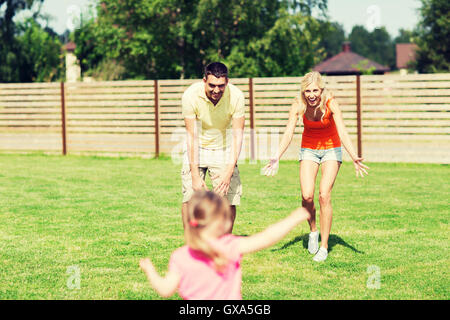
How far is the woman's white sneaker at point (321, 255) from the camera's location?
6118 mm

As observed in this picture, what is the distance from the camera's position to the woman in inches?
241

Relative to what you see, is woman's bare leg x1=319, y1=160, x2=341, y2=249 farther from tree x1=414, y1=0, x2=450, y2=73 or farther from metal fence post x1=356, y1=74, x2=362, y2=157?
tree x1=414, y1=0, x2=450, y2=73

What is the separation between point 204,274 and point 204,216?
356 mm

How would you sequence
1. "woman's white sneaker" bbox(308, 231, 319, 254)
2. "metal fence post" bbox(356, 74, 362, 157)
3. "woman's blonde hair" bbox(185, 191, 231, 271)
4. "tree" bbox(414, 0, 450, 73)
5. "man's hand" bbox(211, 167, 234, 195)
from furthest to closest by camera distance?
"tree" bbox(414, 0, 450, 73) < "metal fence post" bbox(356, 74, 362, 157) < "woman's white sneaker" bbox(308, 231, 319, 254) < "man's hand" bbox(211, 167, 234, 195) < "woman's blonde hair" bbox(185, 191, 231, 271)

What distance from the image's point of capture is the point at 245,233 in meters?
7.43

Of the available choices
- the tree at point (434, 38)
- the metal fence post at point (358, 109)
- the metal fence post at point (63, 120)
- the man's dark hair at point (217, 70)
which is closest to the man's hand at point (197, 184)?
the man's dark hair at point (217, 70)

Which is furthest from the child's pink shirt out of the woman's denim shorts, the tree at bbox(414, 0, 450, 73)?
the tree at bbox(414, 0, 450, 73)

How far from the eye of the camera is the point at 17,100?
62.7 ft

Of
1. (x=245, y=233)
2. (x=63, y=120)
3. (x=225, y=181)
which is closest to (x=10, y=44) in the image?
(x=63, y=120)

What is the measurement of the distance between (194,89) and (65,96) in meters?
13.5

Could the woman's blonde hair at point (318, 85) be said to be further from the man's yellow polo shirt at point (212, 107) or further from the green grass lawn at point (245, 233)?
the green grass lawn at point (245, 233)

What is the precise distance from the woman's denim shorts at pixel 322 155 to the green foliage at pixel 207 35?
22198 millimetres

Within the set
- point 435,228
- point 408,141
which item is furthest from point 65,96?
point 435,228

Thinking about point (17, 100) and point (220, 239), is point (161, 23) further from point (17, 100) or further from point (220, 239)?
point (220, 239)
